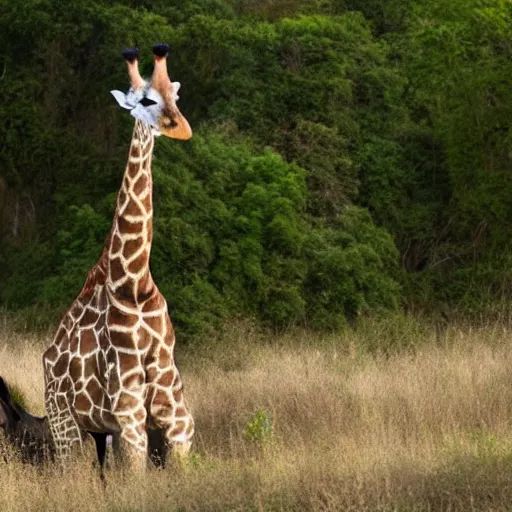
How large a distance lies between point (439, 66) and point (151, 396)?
12777 millimetres

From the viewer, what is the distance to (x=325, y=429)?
10914mm

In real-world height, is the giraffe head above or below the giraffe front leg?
above

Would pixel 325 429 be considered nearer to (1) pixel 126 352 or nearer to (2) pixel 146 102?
(1) pixel 126 352

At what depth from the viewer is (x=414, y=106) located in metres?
21.6

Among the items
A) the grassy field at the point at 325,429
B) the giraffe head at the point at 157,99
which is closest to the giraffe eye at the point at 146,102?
the giraffe head at the point at 157,99

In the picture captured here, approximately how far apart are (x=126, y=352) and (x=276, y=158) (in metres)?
10.1

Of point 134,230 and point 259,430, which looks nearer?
Answer: point 134,230

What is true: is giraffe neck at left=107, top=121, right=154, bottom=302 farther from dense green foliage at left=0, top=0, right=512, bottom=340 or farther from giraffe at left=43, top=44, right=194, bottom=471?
dense green foliage at left=0, top=0, right=512, bottom=340

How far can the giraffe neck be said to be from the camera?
30.6 ft

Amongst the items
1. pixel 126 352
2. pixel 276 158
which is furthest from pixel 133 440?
pixel 276 158

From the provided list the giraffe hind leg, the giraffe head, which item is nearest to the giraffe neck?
the giraffe head

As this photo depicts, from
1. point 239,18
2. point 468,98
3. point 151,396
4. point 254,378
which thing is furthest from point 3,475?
point 239,18

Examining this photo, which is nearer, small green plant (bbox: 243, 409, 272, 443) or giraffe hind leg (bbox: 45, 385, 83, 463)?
giraffe hind leg (bbox: 45, 385, 83, 463)

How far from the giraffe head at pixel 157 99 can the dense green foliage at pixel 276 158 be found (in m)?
8.41
